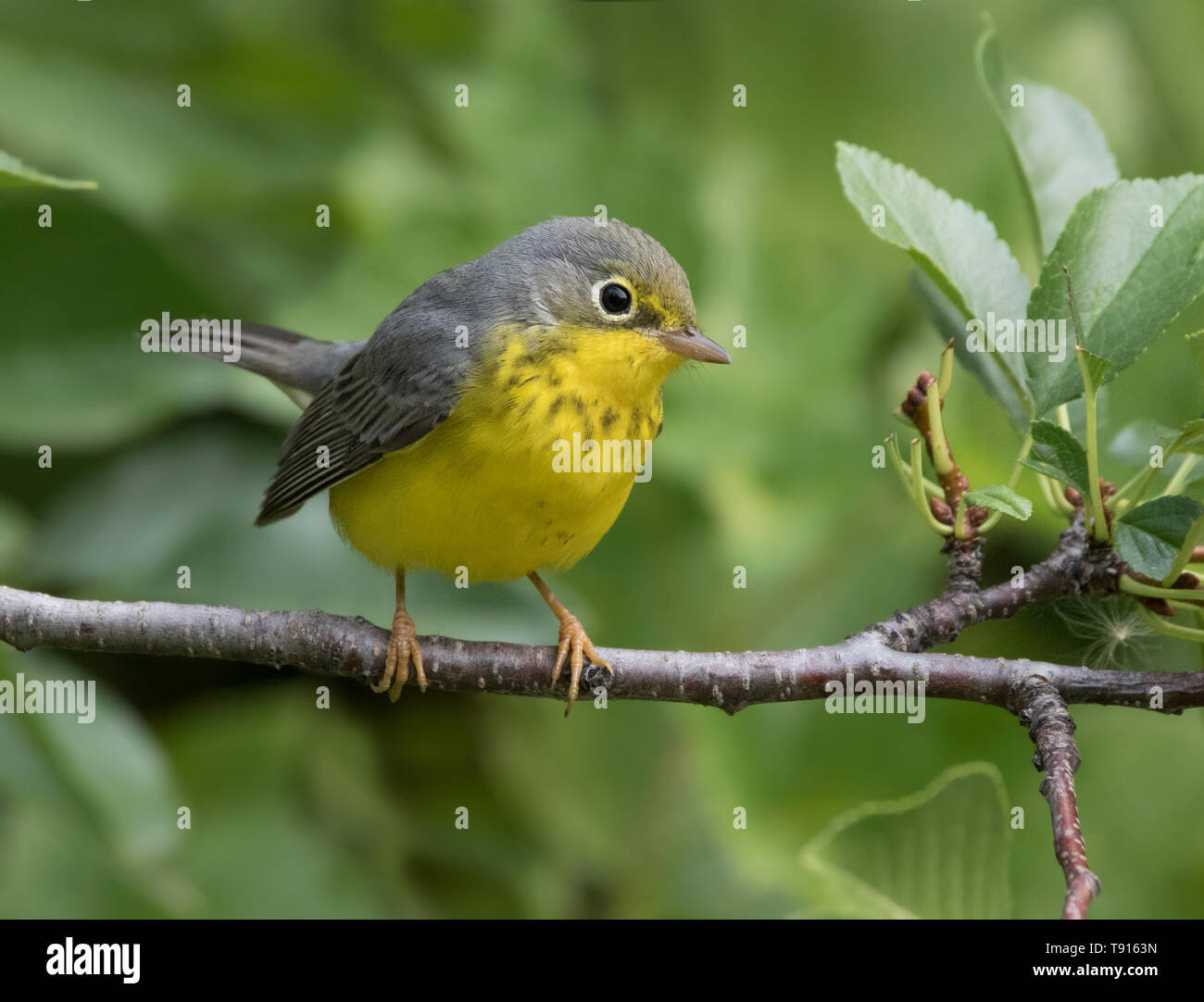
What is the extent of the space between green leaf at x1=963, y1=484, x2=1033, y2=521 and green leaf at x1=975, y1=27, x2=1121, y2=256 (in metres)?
0.73

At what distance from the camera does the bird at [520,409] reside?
9.81 ft

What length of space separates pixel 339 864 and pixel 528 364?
8.03 feet

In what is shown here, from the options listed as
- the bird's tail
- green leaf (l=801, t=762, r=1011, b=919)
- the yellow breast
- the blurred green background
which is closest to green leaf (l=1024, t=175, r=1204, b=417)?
green leaf (l=801, t=762, r=1011, b=919)

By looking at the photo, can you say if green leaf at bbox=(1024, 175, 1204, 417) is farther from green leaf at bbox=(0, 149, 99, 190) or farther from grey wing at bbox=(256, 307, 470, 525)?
green leaf at bbox=(0, 149, 99, 190)

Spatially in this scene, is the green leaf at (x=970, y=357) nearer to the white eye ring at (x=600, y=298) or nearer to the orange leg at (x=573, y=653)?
the white eye ring at (x=600, y=298)

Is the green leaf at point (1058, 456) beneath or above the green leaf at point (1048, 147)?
beneath

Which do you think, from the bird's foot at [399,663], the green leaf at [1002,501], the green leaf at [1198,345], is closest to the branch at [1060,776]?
the green leaf at [1002,501]

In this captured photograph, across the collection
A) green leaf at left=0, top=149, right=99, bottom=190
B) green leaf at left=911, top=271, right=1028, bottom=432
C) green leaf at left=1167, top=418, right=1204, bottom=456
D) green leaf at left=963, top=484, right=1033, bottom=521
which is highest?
green leaf at left=0, top=149, right=99, bottom=190

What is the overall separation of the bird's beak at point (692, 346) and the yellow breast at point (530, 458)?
0.04 meters

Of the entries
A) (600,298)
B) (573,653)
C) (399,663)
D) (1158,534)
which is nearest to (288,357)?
(600,298)

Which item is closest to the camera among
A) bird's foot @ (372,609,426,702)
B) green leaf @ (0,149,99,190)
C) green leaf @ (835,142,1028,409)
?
green leaf @ (0,149,99,190)

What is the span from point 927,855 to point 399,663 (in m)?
1.26

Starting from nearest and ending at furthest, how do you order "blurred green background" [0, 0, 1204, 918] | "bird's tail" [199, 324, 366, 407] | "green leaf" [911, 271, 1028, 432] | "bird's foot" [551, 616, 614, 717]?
"green leaf" [911, 271, 1028, 432]
"bird's foot" [551, 616, 614, 717]
"bird's tail" [199, 324, 366, 407]
"blurred green background" [0, 0, 1204, 918]

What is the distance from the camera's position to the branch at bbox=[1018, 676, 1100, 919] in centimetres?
180
